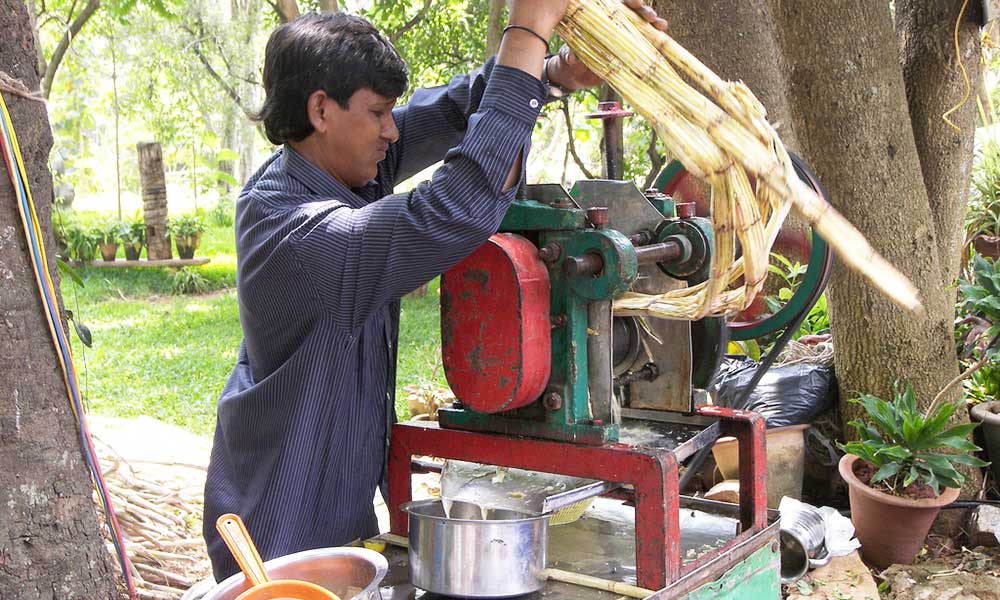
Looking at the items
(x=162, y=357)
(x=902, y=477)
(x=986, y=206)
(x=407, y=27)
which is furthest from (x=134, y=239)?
(x=902, y=477)

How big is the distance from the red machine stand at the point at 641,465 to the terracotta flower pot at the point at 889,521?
192 centimetres

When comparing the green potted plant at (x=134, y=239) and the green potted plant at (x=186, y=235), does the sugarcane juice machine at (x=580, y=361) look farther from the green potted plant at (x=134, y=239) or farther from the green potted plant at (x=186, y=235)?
the green potted plant at (x=134, y=239)

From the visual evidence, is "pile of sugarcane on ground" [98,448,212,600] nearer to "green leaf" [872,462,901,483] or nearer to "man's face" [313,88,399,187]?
"man's face" [313,88,399,187]

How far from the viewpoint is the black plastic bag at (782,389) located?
145 inches

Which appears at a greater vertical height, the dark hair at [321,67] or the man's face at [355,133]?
the dark hair at [321,67]

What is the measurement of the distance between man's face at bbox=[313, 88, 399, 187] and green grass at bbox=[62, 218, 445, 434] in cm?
336

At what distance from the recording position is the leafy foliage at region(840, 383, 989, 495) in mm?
3398

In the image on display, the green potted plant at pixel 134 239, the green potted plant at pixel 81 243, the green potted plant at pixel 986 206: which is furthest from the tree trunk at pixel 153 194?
the green potted plant at pixel 986 206

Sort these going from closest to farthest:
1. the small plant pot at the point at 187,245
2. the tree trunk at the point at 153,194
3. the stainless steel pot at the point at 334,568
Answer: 1. the stainless steel pot at the point at 334,568
2. the tree trunk at the point at 153,194
3. the small plant pot at the point at 187,245

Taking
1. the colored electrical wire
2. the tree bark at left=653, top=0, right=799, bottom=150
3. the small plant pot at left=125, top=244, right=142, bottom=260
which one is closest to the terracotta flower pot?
the tree bark at left=653, top=0, right=799, bottom=150

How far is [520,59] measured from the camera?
146cm

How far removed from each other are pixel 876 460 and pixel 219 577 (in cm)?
258

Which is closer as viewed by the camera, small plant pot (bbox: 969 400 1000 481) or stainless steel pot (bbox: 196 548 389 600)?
stainless steel pot (bbox: 196 548 389 600)

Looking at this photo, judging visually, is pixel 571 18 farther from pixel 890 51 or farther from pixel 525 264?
pixel 890 51
